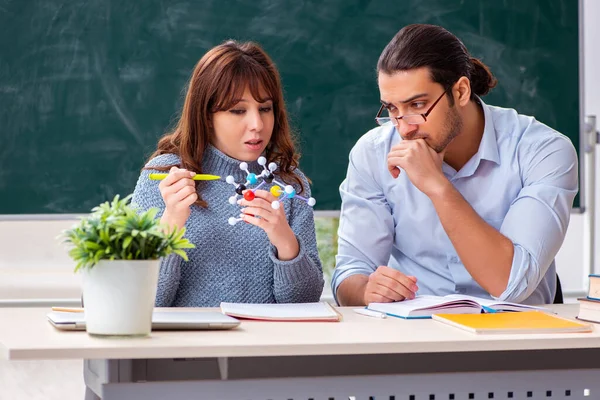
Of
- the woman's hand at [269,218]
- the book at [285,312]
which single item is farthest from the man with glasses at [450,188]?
the book at [285,312]

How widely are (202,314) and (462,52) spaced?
1.20 meters

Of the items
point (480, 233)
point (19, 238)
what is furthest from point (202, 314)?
point (19, 238)

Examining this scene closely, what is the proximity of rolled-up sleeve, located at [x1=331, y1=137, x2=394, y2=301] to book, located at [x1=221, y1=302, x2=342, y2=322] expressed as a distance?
483 millimetres

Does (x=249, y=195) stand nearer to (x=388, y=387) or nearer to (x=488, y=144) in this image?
(x=388, y=387)

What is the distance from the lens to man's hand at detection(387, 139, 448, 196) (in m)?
2.11

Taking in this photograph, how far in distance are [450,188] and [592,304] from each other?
0.55m

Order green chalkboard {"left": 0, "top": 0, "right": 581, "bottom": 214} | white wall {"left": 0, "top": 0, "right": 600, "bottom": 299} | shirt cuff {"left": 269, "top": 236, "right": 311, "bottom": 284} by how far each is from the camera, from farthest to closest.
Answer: white wall {"left": 0, "top": 0, "right": 600, "bottom": 299} → green chalkboard {"left": 0, "top": 0, "right": 581, "bottom": 214} → shirt cuff {"left": 269, "top": 236, "right": 311, "bottom": 284}

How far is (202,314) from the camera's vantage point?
1.54 metres

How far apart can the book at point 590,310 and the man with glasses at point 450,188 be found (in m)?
0.36

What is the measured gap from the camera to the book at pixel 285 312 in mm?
1584

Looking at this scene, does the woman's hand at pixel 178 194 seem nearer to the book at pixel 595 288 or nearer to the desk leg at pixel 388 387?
the desk leg at pixel 388 387

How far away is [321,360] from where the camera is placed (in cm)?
160

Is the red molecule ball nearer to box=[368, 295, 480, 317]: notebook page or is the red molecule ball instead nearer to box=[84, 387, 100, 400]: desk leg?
box=[368, 295, 480, 317]: notebook page

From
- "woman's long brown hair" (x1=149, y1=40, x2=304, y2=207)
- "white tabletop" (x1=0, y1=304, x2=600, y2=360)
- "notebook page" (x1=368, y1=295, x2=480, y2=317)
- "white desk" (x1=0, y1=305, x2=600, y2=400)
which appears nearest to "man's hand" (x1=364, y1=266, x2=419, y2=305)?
"notebook page" (x1=368, y1=295, x2=480, y2=317)
